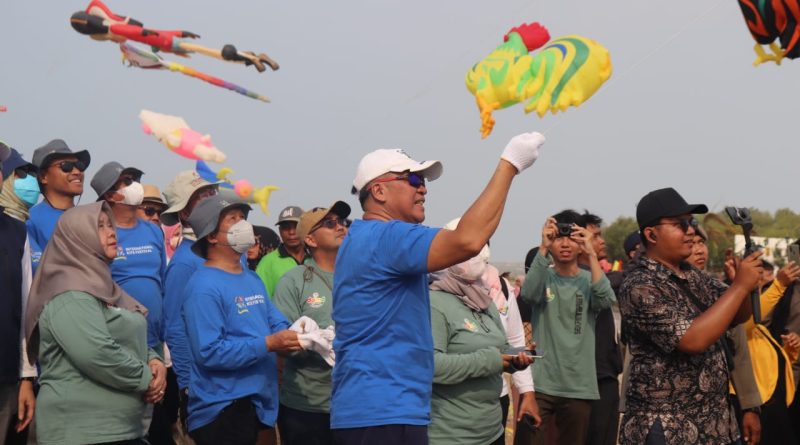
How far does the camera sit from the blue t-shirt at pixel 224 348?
5430mm

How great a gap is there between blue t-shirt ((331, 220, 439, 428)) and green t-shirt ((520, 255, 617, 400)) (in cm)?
325

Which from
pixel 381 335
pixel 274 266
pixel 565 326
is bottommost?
pixel 565 326

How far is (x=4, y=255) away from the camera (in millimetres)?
5309

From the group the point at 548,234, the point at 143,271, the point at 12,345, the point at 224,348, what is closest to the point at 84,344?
the point at 12,345

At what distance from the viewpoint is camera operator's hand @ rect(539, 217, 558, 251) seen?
712cm

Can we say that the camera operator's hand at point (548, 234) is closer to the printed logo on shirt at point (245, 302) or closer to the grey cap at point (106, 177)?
the printed logo on shirt at point (245, 302)

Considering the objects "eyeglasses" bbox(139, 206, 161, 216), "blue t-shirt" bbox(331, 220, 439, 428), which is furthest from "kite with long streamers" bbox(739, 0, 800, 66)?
"eyeglasses" bbox(139, 206, 161, 216)

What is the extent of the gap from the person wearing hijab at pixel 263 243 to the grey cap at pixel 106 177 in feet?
8.98

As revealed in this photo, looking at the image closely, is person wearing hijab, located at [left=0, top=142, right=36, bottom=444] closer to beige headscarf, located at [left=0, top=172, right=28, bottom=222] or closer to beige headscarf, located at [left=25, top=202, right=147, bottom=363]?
beige headscarf, located at [left=25, top=202, right=147, bottom=363]

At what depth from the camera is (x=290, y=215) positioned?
8.78 meters

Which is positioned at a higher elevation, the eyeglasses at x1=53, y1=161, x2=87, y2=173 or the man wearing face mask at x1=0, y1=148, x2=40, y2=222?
the eyeglasses at x1=53, y1=161, x2=87, y2=173

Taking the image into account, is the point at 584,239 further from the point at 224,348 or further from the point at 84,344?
the point at 84,344

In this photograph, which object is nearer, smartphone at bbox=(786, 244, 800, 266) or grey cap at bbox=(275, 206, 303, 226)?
smartphone at bbox=(786, 244, 800, 266)

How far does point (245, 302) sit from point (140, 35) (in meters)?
3.66
